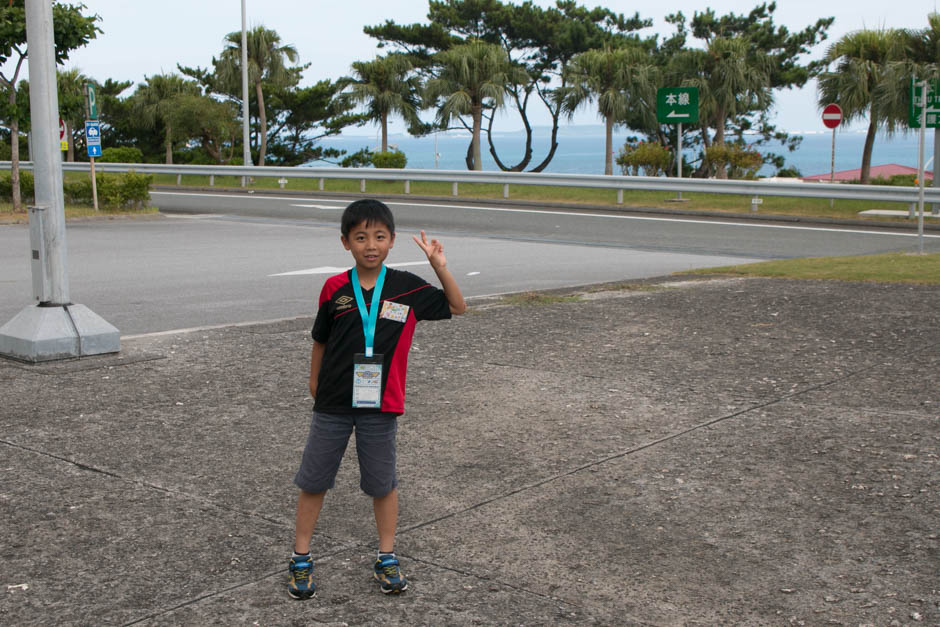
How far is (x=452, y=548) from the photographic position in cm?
416

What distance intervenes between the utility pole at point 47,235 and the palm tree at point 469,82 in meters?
33.6

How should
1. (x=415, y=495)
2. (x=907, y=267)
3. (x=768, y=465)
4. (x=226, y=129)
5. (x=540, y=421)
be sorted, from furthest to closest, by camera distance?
(x=226, y=129), (x=907, y=267), (x=540, y=421), (x=768, y=465), (x=415, y=495)

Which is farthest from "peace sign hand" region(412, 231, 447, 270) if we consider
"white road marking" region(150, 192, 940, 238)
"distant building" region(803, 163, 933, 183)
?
"distant building" region(803, 163, 933, 183)

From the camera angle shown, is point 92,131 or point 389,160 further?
point 389,160

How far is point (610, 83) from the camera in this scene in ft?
130

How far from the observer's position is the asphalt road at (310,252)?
11.1 meters

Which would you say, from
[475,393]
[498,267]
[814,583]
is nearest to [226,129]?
[498,267]

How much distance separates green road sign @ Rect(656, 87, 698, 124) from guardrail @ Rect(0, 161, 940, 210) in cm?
246

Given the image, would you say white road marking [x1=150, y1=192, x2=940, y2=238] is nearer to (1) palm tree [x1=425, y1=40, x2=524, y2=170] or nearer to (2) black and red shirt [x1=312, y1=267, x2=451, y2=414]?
Answer: (1) palm tree [x1=425, y1=40, x2=524, y2=170]

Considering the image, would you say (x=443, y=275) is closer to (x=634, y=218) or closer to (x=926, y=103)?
(x=926, y=103)

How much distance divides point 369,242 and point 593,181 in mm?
23402

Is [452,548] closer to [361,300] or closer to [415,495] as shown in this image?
[415,495]

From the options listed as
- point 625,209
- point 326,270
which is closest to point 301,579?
point 326,270

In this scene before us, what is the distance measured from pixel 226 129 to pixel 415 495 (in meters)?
44.0
